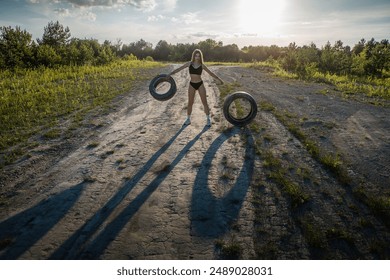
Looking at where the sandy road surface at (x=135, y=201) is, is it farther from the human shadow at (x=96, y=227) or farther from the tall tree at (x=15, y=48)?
the tall tree at (x=15, y=48)

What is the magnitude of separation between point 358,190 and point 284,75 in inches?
709

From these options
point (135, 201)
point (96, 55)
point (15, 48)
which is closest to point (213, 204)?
point (135, 201)

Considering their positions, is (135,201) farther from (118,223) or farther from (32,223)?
(32,223)

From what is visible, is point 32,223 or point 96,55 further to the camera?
point 96,55

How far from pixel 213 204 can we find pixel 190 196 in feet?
1.45

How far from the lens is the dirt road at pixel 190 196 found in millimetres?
3414

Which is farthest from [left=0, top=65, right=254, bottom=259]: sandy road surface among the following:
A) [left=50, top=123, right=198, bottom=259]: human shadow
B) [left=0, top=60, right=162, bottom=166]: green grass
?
[left=0, top=60, right=162, bottom=166]: green grass

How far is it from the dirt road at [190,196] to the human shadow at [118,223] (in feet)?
0.05

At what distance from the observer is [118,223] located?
3.80 metres

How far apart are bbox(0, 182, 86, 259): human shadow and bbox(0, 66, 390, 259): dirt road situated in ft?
0.05

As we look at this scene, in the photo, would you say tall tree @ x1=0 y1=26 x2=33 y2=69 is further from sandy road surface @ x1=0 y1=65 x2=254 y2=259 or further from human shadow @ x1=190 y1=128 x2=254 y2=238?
human shadow @ x1=190 y1=128 x2=254 y2=238

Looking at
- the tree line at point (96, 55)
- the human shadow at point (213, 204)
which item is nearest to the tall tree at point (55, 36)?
the tree line at point (96, 55)
